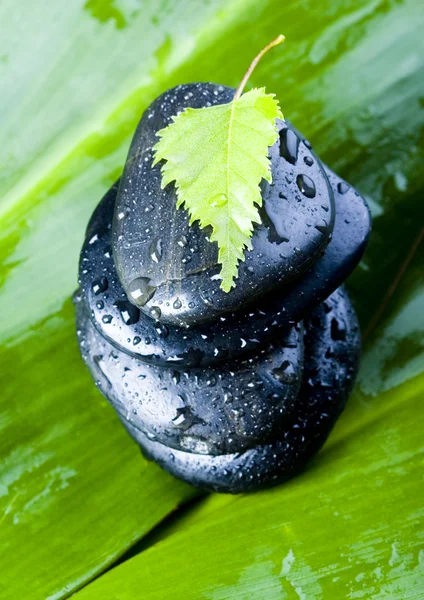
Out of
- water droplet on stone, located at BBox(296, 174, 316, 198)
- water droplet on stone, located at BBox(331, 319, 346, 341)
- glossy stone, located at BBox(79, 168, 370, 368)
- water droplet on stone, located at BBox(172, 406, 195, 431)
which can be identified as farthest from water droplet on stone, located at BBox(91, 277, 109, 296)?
water droplet on stone, located at BBox(331, 319, 346, 341)

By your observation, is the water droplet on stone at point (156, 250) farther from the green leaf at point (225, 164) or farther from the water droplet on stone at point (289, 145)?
the water droplet on stone at point (289, 145)

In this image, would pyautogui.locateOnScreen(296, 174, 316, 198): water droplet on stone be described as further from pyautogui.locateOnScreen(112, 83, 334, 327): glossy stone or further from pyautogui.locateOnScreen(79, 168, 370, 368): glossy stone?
pyautogui.locateOnScreen(79, 168, 370, 368): glossy stone

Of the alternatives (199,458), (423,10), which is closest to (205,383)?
(199,458)

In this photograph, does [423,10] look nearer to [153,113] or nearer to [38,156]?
[153,113]

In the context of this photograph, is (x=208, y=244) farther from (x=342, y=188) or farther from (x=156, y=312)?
(x=342, y=188)

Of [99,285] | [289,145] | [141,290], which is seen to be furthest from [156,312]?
[289,145]

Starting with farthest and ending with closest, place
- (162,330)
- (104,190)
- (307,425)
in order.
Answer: (104,190)
(307,425)
(162,330)
